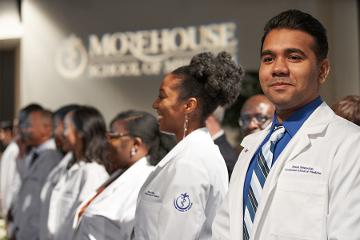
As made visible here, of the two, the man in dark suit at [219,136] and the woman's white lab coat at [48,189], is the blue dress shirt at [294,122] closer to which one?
the man in dark suit at [219,136]

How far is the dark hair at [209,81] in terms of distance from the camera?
2.54 metres

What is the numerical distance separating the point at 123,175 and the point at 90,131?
840 mm

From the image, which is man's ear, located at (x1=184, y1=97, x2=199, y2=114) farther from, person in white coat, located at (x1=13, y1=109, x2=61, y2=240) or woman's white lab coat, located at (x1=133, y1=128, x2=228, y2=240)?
person in white coat, located at (x1=13, y1=109, x2=61, y2=240)

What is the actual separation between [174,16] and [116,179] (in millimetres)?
4479

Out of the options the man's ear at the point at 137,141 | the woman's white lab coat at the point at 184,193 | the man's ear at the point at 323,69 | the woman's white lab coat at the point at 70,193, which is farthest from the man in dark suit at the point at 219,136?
the man's ear at the point at 323,69

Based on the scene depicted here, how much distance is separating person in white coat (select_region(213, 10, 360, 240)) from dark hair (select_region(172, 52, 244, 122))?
25.8 inches

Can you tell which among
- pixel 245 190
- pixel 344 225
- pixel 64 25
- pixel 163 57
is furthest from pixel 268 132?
pixel 64 25

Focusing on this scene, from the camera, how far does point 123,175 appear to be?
3082mm

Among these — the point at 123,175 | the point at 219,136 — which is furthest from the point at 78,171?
the point at 219,136

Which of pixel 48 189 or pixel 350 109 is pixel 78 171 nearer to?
pixel 48 189

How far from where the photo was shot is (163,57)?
24.3ft

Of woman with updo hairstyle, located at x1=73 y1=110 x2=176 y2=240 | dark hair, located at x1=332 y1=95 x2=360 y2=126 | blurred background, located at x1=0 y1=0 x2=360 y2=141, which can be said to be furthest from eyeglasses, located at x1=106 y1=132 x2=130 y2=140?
blurred background, located at x1=0 y1=0 x2=360 y2=141

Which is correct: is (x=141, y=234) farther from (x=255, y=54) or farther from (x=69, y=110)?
(x=255, y=54)

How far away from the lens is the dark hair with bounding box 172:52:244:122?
2535mm
